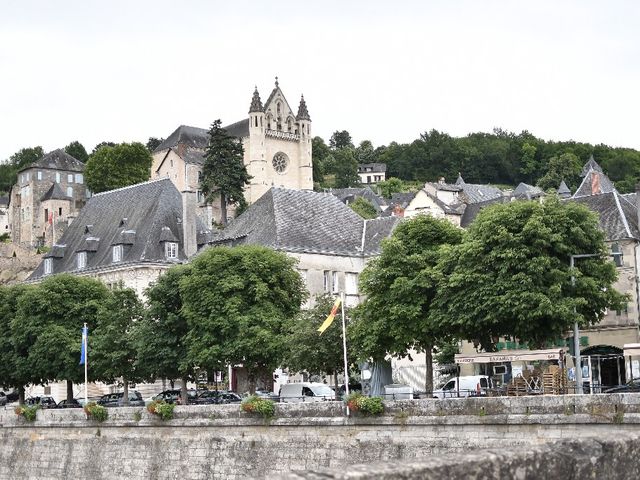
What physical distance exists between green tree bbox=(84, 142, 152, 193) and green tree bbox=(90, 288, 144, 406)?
81.4 meters

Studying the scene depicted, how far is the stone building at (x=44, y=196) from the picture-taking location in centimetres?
14750

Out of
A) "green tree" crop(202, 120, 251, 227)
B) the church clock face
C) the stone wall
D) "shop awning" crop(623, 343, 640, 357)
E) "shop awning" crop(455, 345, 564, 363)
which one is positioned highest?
the church clock face

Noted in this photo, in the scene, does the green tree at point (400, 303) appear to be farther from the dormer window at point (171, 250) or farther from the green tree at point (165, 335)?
the dormer window at point (171, 250)

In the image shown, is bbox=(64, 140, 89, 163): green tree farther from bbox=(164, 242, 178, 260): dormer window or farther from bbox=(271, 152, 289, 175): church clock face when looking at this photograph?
bbox=(164, 242, 178, 260): dormer window

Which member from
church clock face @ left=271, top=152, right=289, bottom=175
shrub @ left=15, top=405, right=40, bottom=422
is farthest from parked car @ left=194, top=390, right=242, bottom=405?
church clock face @ left=271, top=152, right=289, bottom=175

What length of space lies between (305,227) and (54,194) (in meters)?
85.0

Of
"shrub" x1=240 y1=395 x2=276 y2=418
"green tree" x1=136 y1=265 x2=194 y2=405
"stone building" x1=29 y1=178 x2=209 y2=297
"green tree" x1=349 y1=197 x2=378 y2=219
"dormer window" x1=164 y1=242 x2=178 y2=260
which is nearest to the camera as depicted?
"shrub" x1=240 y1=395 x2=276 y2=418

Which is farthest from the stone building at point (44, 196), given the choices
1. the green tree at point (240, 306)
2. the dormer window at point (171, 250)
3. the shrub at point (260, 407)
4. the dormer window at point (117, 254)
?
the shrub at point (260, 407)

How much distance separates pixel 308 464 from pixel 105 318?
25.7 metres

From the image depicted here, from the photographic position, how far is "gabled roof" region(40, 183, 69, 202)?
148 m

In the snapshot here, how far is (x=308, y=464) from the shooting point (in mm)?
35812

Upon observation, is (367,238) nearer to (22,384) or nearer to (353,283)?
(353,283)

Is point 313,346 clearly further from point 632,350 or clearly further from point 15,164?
point 15,164

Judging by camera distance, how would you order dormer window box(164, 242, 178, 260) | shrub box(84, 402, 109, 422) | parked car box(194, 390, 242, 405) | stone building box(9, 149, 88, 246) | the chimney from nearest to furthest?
shrub box(84, 402, 109, 422)
parked car box(194, 390, 242, 405)
dormer window box(164, 242, 178, 260)
the chimney
stone building box(9, 149, 88, 246)
